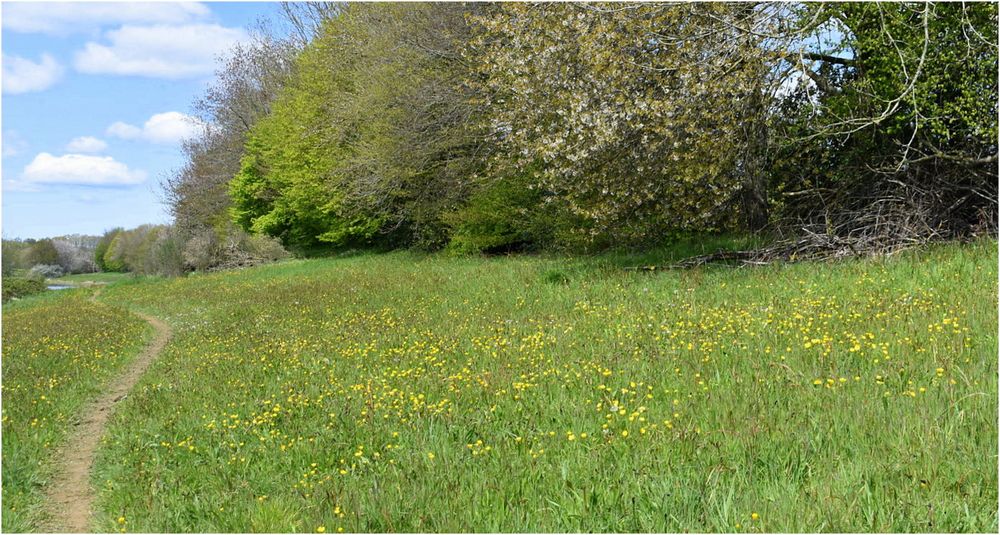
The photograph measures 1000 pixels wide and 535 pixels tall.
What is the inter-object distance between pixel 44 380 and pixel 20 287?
31.0 m

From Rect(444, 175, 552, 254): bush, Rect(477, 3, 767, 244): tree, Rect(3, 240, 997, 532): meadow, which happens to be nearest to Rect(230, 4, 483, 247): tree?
Rect(444, 175, 552, 254): bush

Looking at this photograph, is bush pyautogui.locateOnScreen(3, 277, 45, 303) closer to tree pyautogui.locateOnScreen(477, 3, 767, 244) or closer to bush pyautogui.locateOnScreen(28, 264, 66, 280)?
bush pyautogui.locateOnScreen(28, 264, 66, 280)

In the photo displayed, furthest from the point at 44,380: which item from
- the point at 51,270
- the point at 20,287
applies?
the point at 51,270

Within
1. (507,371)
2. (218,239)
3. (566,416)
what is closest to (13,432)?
(507,371)

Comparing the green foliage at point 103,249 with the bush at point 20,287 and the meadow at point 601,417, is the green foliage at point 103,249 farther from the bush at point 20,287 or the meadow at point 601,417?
the meadow at point 601,417

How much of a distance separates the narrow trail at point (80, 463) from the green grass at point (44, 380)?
12cm

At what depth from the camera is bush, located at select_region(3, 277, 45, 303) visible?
1419 inches

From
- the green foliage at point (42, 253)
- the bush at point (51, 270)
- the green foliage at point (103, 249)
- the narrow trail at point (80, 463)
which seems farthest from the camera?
the green foliage at point (103, 249)

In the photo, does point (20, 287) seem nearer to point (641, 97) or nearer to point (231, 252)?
point (231, 252)

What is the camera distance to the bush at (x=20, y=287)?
3605cm

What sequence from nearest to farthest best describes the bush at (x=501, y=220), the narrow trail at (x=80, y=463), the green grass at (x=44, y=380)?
the narrow trail at (x=80, y=463) → the green grass at (x=44, y=380) → the bush at (x=501, y=220)

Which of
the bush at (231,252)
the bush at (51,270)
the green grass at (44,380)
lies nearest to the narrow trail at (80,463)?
the green grass at (44,380)

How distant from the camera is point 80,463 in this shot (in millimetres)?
7656

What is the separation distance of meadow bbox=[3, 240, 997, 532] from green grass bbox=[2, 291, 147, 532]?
0.09 meters
